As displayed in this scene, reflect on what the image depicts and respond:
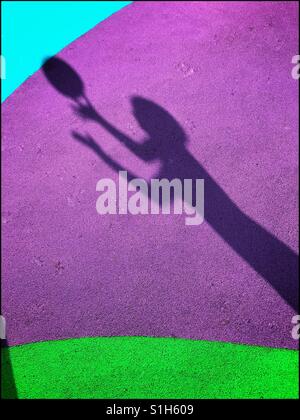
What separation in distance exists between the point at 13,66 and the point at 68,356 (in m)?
4.00

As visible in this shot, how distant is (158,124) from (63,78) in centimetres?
152

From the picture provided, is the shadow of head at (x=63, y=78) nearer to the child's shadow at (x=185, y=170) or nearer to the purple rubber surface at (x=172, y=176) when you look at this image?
the child's shadow at (x=185, y=170)

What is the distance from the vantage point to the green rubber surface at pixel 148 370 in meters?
3.87

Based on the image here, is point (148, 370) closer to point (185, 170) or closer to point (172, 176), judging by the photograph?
point (172, 176)

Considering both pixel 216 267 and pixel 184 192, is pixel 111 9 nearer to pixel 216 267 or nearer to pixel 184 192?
pixel 184 192

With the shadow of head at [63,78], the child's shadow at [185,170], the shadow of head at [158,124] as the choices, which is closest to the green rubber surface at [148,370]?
the child's shadow at [185,170]

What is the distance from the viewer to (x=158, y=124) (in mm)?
4625

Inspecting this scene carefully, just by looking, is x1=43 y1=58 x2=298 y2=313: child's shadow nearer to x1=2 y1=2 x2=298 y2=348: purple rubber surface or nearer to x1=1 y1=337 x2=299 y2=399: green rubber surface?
x1=2 y1=2 x2=298 y2=348: purple rubber surface

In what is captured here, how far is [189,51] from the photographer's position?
487cm

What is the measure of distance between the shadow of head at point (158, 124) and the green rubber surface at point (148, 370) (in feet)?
8.10

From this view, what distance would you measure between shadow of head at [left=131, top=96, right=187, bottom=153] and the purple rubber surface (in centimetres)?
9

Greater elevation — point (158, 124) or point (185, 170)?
point (158, 124)

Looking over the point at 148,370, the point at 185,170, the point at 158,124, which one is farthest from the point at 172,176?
the point at 148,370

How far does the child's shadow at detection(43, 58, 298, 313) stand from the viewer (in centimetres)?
421
